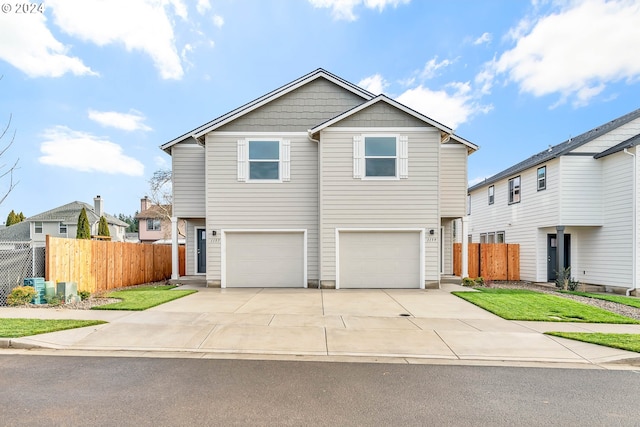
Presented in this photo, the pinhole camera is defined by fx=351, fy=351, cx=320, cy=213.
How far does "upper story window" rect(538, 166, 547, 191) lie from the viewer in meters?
16.0

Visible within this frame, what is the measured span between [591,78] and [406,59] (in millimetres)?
9774

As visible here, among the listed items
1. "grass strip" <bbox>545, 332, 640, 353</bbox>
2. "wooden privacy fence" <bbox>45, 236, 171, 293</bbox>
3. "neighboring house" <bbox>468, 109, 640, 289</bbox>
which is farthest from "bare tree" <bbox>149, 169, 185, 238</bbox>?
"grass strip" <bbox>545, 332, 640, 353</bbox>

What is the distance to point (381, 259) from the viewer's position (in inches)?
516

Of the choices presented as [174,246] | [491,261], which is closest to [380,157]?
[491,261]

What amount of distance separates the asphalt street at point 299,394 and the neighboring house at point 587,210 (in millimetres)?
11314

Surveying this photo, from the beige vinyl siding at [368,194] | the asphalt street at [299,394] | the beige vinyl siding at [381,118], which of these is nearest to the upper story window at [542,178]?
the beige vinyl siding at [368,194]

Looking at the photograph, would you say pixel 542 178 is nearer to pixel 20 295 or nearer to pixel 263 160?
pixel 263 160

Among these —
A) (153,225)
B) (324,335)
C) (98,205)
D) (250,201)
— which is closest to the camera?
(324,335)

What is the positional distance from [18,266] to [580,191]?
66.2 feet

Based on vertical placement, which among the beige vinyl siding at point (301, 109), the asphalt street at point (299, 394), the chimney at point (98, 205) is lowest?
the asphalt street at point (299, 394)

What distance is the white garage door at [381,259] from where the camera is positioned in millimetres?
13039

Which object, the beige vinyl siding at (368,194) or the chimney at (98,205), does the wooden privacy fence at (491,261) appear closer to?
the beige vinyl siding at (368,194)

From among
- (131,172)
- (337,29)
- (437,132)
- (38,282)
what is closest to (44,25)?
(38,282)

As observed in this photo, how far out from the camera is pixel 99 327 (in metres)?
7.10
